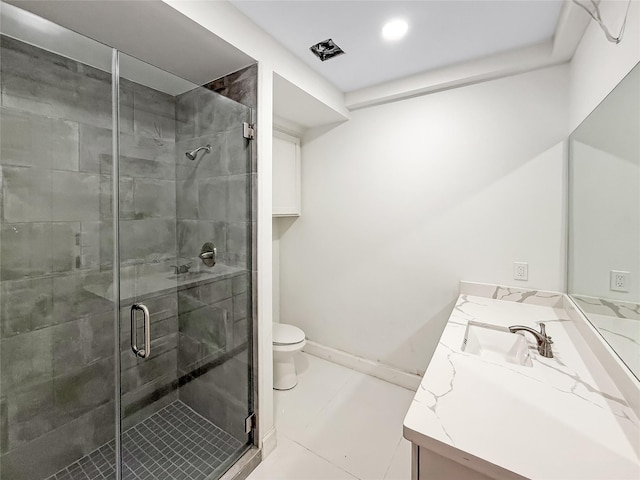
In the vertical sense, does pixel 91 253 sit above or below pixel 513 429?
above

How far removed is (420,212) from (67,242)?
2240 mm

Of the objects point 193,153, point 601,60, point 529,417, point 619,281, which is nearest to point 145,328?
point 193,153

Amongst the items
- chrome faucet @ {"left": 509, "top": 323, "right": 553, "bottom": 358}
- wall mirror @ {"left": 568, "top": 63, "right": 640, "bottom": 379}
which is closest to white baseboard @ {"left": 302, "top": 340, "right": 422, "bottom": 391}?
chrome faucet @ {"left": 509, "top": 323, "right": 553, "bottom": 358}

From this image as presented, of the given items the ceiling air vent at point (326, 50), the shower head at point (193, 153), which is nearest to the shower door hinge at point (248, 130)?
the shower head at point (193, 153)

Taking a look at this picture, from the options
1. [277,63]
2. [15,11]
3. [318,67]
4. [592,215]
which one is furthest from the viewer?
[318,67]

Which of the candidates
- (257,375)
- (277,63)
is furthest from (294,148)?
(257,375)

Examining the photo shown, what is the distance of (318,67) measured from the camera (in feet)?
6.39

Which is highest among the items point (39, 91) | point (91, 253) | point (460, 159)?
point (39, 91)

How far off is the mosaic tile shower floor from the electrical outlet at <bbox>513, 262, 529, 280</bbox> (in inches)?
77.7

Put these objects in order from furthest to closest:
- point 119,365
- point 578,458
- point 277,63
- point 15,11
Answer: point 277,63, point 119,365, point 15,11, point 578,458

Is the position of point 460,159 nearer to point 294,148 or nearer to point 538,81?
point 538,81

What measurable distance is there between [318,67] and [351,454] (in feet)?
7.99

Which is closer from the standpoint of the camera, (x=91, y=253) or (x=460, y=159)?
(x=91, y=253)

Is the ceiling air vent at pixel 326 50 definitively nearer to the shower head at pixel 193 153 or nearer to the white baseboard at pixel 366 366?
the shower head at pixel 193 153
